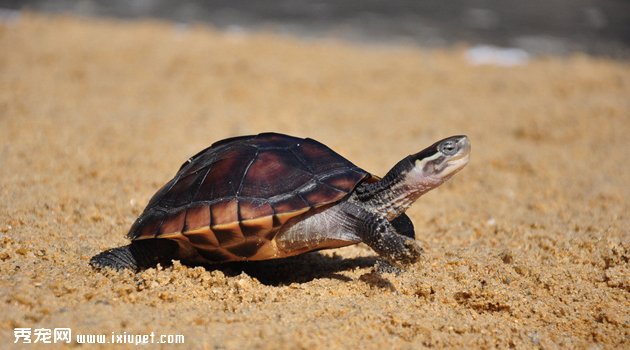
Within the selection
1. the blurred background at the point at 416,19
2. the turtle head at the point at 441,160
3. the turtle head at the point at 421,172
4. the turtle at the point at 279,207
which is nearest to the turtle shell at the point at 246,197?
the turtle at the point at 279,207

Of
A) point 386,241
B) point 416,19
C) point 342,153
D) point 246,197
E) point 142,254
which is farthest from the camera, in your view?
point 416,19

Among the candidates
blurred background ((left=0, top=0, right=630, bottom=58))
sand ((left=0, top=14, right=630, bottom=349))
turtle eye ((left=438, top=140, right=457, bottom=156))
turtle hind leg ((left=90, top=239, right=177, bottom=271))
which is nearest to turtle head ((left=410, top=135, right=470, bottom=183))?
turtle eye ((left=438, top=140, right=457, bottom=156))

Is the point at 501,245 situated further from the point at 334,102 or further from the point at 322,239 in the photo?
the point at 334,102

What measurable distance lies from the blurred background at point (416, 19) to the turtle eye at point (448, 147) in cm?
1058

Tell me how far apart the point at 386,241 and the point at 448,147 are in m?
0.64

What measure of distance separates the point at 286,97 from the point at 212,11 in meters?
9.58

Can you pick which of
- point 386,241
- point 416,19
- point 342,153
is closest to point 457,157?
point 386,241

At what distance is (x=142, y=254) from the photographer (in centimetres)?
366

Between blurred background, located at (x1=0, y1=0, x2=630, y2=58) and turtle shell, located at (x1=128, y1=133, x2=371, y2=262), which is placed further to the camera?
blurred background, located at (x1=0, y1=0, x2=630, y2=58)

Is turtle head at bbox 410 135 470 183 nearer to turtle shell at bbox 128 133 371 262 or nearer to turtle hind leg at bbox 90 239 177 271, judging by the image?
turtle shell at bbox 128 133 371 262

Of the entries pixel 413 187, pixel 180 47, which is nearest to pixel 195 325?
pixel 413 187

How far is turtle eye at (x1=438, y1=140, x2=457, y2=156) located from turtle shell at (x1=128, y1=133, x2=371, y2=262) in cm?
46

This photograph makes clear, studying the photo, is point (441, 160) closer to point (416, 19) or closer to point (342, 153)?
point (342, 153)

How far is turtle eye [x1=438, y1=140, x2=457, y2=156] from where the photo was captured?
3.49 m
